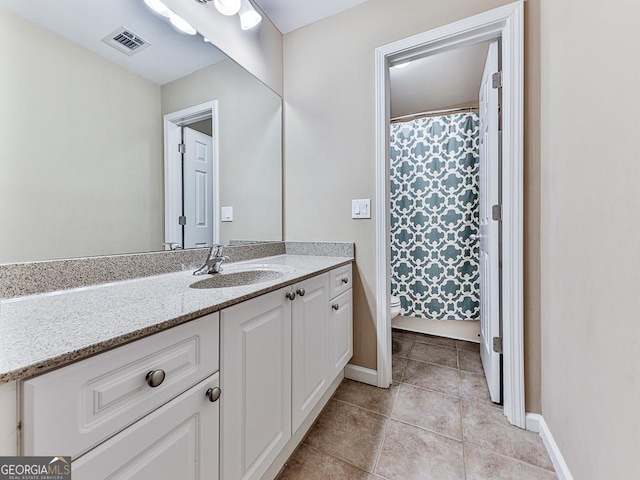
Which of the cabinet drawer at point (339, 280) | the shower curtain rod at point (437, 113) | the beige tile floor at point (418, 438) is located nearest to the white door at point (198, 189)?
the cabinet drawer at point (339, 280)

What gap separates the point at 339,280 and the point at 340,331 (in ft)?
0.93

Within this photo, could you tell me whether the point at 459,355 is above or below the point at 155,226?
below

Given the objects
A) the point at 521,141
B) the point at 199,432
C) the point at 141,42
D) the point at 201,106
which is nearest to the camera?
the point at 199,432

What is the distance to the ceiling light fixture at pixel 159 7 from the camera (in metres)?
1.13

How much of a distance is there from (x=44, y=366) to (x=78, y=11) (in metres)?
1.18

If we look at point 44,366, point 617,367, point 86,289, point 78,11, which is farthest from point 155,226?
point 617,367

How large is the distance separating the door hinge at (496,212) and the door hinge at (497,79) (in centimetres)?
64

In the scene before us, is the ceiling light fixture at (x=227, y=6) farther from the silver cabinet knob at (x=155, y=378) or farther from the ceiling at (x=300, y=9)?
the silver cabinet knob at (x=155, y=378)

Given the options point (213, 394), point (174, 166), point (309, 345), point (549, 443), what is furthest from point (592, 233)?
point (174, 166)

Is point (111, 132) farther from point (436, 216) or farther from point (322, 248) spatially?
point (436, 216)

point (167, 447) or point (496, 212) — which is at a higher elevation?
point (496, 212)

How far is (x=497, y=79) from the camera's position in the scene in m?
1.43

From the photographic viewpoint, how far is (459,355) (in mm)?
2062

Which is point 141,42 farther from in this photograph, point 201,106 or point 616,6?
point 616,6
